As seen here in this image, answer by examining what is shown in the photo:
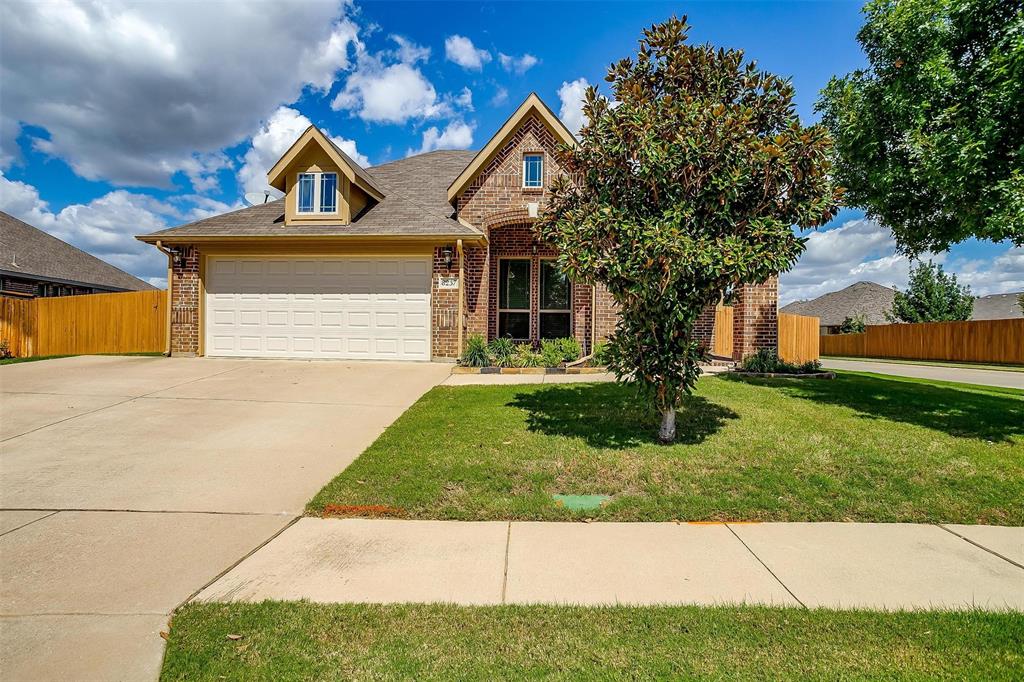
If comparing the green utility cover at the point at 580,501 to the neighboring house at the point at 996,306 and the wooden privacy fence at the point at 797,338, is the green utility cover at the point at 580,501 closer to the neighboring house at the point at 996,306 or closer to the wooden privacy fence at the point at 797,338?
the wooden privacy fence at the point at 797,338

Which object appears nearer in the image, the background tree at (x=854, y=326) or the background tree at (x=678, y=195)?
the background tree at (x=678, y=195)

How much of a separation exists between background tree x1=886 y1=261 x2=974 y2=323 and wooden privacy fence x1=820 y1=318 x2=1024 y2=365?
4.22m

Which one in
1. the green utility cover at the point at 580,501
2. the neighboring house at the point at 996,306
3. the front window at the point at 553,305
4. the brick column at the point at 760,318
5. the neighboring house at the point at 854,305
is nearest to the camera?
the green utility cover at the point at 580,501

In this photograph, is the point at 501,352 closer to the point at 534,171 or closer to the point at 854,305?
the point at 534,171

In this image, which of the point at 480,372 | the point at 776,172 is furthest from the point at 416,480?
the point at 480,372

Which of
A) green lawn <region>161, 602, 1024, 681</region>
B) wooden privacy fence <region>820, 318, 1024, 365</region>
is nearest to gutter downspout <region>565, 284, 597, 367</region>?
green lawn <region>161, 602, 1024, 681</region>

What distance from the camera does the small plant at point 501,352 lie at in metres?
11.6

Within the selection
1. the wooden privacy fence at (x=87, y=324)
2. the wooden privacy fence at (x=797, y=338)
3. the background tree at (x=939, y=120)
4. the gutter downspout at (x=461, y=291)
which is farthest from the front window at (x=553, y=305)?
the wooden privacy fence at (x=87, y=324)

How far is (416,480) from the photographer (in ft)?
16.3

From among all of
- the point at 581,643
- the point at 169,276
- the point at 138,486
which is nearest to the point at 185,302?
the point at 169,276

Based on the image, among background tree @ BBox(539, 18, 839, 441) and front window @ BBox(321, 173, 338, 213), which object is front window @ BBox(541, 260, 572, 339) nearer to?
front window @ BBox(321, 173, 338, 213)

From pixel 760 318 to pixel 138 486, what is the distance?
12.2 meters

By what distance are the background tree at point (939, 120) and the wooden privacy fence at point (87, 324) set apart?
1820 cm

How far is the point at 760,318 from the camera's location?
12086mm
